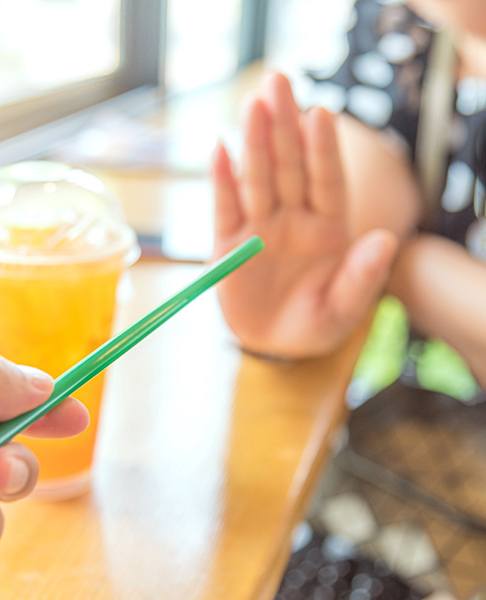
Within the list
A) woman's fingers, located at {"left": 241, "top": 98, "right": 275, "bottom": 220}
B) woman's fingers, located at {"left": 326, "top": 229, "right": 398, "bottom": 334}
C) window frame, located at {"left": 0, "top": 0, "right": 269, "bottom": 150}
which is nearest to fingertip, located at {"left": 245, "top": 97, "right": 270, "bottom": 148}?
woman's fingers, located at {"left": 241, "top": 98, "right": 275, "bottom": 220}

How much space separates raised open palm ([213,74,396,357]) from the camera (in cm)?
76

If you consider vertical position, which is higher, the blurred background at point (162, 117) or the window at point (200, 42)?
the blurred background at point (162, 117)

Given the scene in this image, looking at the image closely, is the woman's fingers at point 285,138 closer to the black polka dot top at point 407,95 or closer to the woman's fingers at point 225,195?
the woman's fingers at point 225,195

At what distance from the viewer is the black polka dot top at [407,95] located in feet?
3.78

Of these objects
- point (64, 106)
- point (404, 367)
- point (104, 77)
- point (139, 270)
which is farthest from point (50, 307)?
point (104, 77)

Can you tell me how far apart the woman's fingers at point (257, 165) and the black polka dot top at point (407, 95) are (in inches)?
18.0

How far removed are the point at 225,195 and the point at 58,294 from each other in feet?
0.92

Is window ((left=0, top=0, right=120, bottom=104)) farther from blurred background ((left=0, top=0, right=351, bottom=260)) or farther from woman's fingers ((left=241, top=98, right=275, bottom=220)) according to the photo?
woman's fingers ((left=241, top=98, right=275, bottom=220))

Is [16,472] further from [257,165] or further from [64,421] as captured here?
[257,165]

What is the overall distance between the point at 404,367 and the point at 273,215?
0.70 metres

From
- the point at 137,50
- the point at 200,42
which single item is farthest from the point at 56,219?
the point at 200,42

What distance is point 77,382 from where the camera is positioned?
0.41 meters

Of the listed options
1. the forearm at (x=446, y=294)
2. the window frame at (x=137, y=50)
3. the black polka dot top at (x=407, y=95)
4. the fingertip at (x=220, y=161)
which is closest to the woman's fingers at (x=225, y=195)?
the fingertip at (x=220, y=161)

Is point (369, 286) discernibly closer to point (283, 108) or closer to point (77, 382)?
point (283, 108)
